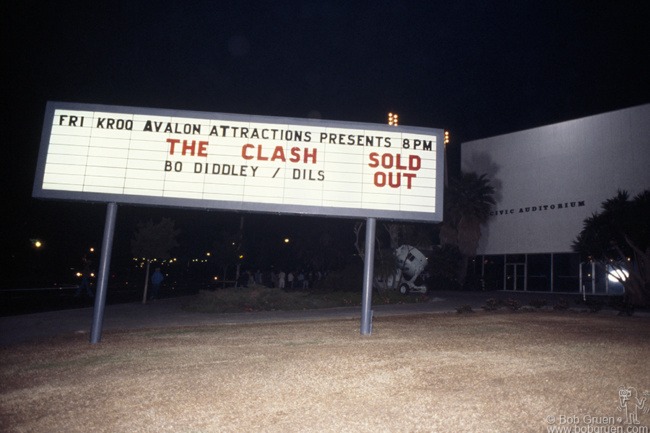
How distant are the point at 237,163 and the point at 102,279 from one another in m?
4.42

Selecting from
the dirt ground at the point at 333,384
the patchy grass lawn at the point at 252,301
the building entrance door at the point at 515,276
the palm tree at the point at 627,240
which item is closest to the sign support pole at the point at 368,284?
the dirt ground at the point at 333,384

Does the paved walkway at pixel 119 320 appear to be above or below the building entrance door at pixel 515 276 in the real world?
below

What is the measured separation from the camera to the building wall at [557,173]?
33.0 m

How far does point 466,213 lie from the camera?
40469 mm

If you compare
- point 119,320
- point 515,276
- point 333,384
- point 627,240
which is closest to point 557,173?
point 515,276

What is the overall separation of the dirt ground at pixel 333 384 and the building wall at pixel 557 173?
28708 mm

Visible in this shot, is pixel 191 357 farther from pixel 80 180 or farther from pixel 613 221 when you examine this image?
pixel 613 221

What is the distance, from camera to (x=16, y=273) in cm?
4234

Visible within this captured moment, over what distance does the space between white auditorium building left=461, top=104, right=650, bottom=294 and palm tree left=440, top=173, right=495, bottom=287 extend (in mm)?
1751

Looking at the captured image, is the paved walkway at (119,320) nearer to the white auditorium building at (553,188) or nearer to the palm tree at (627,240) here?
the palm tree at (627,240)

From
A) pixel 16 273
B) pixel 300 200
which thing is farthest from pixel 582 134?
pixel 16 273

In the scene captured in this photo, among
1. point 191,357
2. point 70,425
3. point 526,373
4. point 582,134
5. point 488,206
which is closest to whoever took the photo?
point 70,425

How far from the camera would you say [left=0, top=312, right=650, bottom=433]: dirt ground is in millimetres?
4758

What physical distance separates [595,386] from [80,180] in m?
11.4
